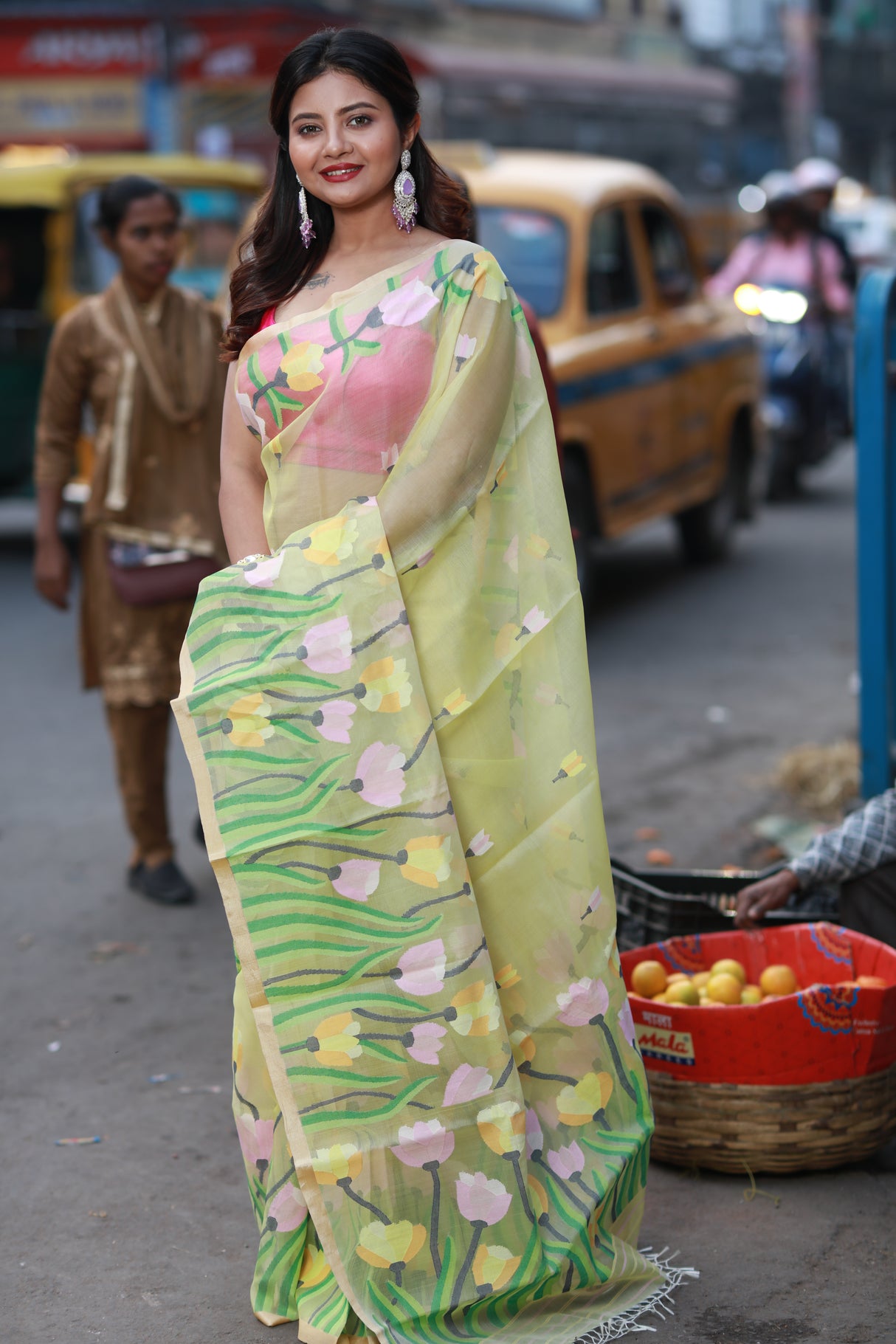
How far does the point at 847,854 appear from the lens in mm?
3359

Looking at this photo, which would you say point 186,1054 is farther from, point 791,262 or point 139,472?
point 791,262

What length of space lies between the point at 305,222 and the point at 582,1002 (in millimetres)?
1281

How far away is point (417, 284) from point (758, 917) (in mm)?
1553

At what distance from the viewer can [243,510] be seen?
271 centimetres

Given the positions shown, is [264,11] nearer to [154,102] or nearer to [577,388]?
[154,102]

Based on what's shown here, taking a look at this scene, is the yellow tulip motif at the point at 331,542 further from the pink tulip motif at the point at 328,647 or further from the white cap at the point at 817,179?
the white cap at the point at 817,179

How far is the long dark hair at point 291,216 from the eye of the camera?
2.64 metres

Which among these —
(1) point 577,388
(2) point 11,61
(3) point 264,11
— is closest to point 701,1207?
(1) point 577,388

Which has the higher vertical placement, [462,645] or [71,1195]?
[462,645]

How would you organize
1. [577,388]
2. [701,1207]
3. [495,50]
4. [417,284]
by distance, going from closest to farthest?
[417,284]
[701,1207]
[577,388]
[495,50]

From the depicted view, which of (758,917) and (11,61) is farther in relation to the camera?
(11,61)

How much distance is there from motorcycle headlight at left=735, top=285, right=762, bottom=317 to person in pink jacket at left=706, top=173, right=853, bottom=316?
0.13 ft

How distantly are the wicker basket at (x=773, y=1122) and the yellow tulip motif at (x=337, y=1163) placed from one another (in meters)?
0.84

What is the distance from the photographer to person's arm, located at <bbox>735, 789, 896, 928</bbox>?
131 inches
